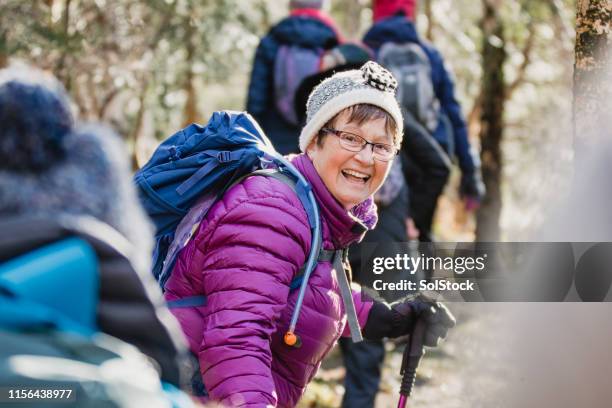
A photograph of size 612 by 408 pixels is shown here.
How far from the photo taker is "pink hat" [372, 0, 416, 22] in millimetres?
7836

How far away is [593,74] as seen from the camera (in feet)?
15.4

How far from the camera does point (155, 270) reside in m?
3.41

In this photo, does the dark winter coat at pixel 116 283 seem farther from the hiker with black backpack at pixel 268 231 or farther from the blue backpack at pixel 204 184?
the blue backpack at pixel 204 184

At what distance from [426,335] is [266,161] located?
1.04 metres

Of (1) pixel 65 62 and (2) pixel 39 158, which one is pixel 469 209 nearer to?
(1) pixel 65 62

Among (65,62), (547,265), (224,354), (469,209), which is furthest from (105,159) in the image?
(65,62)

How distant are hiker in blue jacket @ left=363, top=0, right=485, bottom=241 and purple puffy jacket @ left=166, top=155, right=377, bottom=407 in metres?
3.98

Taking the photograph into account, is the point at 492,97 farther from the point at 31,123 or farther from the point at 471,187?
the point at 31,123

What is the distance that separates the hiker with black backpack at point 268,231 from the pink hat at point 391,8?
14.4 ft

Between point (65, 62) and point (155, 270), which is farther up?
point (65, 62)

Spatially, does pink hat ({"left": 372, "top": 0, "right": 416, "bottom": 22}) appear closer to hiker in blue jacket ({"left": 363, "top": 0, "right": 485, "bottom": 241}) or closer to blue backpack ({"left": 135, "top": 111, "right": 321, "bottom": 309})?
hiker in blue jacket ({"left": 363, "top": 0, "right": 485, "bottom": 241})

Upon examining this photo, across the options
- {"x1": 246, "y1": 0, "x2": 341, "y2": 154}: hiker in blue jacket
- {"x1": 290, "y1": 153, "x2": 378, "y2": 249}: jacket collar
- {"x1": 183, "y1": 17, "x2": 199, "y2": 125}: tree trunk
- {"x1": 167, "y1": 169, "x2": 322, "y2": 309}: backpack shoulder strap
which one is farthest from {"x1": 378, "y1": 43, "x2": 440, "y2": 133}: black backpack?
Result: {"x1": 183, "y1": 17, "x2": 199, "y2": 125}: tree trunk

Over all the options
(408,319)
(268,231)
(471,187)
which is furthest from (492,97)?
(268,231)

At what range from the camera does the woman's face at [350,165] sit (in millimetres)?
3488
